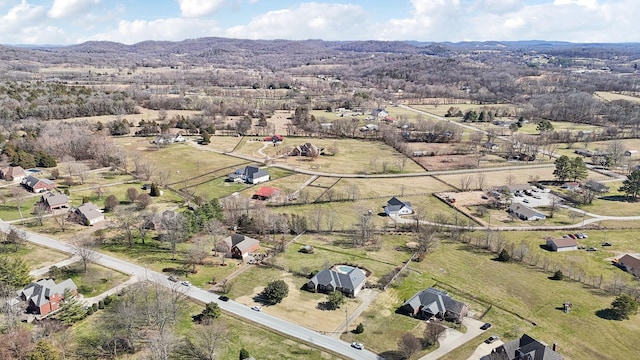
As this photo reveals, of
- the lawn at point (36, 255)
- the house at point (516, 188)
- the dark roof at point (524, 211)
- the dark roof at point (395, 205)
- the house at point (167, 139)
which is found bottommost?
the dark roof at point (524, 211)

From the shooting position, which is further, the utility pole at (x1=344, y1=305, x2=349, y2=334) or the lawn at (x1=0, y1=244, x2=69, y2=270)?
the lawn at (x1=0, y1=244, x2=69, y2=270)

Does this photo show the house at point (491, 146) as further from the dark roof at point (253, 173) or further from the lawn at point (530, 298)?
the dark roof at point (253, 173)

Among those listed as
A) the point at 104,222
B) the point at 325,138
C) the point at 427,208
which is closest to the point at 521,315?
the point at 427,208

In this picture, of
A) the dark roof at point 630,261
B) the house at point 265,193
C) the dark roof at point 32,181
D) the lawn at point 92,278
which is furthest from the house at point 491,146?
the dark roof at point 32,181

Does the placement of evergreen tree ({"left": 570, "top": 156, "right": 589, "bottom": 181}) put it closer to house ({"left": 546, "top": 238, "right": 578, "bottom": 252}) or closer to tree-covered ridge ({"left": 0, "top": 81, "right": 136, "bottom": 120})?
house ({"left": 546, "top": 238, "right": 578, "bottom": 252})

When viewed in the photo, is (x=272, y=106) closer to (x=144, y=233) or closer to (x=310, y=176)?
(x=310, y=176)

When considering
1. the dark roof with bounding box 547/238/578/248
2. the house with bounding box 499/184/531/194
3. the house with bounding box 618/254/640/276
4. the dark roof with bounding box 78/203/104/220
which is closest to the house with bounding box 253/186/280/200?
the dark roof with bounding box 78/203/104/220
